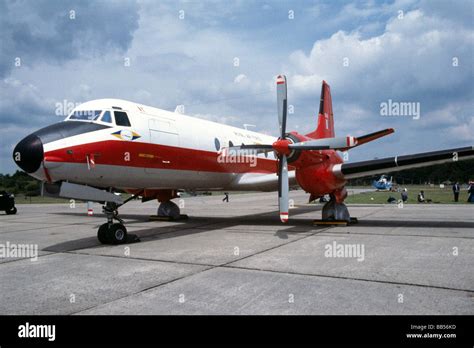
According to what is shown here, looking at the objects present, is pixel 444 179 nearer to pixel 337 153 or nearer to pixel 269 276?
pixel 337 153

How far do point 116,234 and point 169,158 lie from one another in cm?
287

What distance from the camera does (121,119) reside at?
34.3 feet

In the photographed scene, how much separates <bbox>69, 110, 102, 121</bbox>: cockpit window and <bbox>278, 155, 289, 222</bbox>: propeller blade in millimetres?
6000

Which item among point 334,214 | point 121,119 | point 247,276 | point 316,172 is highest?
point 121,119

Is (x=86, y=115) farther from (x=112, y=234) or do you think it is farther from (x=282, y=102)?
(x=282, y=102)

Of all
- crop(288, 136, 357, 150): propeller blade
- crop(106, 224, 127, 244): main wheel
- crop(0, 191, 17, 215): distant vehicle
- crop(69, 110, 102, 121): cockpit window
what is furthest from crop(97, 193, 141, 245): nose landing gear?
crop(0, 191, 17, 215): distant vehicle

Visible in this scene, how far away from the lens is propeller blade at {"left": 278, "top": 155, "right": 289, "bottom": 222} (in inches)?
475

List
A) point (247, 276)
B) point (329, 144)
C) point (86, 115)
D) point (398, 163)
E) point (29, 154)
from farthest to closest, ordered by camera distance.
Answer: point (398, 163) < point (329, 144) < point (86, 115) < point (29, 154) < point (247, 276)

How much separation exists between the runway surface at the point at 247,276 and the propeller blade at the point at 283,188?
1128 mm

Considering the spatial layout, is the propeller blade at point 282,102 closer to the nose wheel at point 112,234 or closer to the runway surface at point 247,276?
the runway surface at point 247,276

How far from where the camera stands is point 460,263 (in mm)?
7129

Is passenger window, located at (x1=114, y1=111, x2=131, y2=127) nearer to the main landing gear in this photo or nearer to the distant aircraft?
the distant aircraft

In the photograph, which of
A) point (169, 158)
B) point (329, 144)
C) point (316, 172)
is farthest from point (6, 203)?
point (329, 144)
